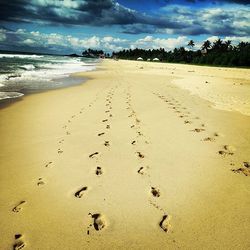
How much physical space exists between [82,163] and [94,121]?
2759 millimetres

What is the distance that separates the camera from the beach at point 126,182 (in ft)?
9.75

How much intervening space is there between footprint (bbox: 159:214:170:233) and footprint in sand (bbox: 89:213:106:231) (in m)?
0.68

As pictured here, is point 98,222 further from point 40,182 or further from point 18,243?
point 40,182

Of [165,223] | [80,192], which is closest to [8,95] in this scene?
[80,192]

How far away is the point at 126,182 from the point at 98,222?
3.25ft

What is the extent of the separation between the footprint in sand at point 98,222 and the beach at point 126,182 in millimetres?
11

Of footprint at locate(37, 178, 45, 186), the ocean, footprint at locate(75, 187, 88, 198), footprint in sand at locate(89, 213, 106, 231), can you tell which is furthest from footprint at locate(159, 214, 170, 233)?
the ocean

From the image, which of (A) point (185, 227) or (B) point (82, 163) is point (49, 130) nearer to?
(B) point (82, 163)

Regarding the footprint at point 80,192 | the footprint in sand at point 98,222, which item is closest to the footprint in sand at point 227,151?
the footprint at point 80,192

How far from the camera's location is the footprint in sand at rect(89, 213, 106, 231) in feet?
10.2

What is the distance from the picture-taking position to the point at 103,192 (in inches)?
150

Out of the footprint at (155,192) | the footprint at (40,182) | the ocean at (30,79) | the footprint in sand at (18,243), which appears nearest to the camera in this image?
the footprint in sand at (18,243)

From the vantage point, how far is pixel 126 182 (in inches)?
160

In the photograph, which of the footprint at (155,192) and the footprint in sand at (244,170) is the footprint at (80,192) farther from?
the footprint in sand at (244,170)
